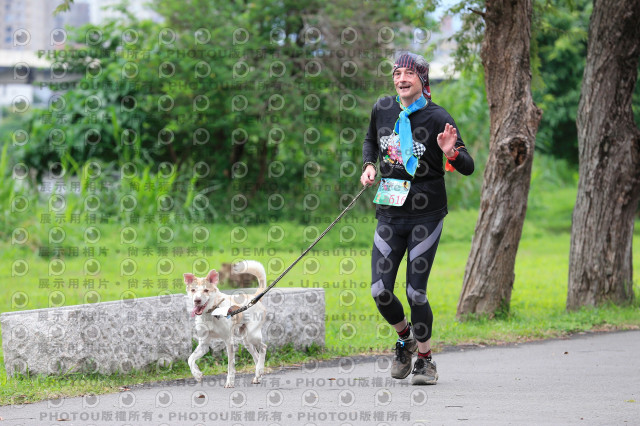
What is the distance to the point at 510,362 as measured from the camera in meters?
7.85

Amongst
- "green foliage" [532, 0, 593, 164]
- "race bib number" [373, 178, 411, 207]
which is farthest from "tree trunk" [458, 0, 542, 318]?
"green foliage" [532, 0, 593, 164]

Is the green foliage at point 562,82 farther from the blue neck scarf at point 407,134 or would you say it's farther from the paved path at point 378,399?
the blue neck scarf at point 407,134

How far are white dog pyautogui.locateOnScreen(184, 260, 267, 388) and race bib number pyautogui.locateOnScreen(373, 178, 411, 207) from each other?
109 centimetres

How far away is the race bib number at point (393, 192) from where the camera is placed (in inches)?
251

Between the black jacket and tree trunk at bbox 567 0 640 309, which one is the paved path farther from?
tree trunk at bbox 567 0 640 309

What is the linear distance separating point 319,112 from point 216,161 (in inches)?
→ 123

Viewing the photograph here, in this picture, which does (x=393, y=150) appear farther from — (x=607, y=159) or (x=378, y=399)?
(x=607, y=159)

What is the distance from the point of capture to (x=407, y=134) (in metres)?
6.43

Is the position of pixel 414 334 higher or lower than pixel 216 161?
lower

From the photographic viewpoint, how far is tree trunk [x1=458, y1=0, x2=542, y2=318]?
992 centimetres

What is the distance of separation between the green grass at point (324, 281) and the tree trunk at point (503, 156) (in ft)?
1.41

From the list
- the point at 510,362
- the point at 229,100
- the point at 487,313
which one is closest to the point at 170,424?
the point at 510,362

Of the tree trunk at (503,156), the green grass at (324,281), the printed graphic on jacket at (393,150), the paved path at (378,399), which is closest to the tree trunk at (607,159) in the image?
the green grass at (324,281)

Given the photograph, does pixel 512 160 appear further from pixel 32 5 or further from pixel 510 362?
pixel 32 5
